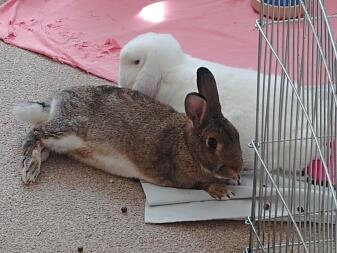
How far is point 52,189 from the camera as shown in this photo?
1.72m

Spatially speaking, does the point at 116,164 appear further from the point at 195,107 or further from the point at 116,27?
the point at 116,27

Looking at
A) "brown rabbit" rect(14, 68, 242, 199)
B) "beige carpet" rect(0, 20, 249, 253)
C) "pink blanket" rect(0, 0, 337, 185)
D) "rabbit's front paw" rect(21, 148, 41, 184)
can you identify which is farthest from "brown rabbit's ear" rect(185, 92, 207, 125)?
"pink blanket" rect(0, 0, 337, 185)

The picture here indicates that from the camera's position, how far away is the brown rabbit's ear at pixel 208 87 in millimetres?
1556

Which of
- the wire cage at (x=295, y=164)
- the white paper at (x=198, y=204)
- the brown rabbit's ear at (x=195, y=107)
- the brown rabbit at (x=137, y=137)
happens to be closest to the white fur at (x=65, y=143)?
the brown rabbit at (x=137, y=137)

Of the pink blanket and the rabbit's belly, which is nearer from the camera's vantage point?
the rabbit's belly

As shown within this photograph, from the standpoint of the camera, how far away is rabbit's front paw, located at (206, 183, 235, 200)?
1.66m

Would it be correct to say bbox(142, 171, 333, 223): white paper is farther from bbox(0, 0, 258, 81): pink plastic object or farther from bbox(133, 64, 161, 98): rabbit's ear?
bbox(0, 0, 258, 81): pink plastic object

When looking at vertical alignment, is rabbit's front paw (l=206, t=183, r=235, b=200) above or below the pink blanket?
below

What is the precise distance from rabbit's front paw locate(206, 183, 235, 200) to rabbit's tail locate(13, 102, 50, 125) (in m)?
0.49

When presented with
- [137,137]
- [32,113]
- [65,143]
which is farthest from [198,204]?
[32,113]

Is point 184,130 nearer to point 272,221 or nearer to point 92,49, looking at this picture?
point 272,221

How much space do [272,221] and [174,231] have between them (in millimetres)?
224

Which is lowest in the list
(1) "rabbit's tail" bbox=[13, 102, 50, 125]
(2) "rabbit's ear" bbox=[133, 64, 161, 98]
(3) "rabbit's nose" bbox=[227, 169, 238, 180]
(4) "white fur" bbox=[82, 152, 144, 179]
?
(3) "rabbit's nose" bbox=[227, 169, 238, 180]

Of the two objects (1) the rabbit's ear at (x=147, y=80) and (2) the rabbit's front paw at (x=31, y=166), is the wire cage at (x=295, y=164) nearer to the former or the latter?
(1) the rabbit's ear at (x=147, y=80)
